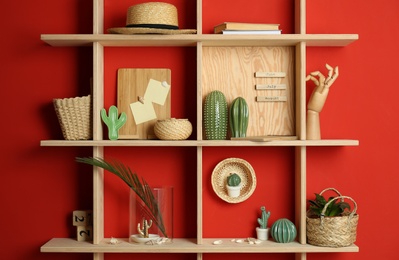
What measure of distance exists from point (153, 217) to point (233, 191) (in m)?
0.43

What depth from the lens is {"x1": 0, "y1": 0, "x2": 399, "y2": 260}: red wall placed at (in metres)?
3.05

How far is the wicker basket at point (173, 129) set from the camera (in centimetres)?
283

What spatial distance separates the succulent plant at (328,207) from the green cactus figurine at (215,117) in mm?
541

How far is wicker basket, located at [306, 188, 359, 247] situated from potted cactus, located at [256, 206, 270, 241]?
26cm

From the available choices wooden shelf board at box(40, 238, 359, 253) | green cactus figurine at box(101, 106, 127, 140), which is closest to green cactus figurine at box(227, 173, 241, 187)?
wooden shelf board at box(40, 238, 359, 253)

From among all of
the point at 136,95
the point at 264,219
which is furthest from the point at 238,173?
the point at 136,95

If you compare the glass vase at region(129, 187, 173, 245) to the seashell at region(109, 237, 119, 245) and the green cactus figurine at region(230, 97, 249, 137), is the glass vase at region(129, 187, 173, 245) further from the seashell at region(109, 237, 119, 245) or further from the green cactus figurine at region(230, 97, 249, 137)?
the green cactus figurine at region(230, 97, 249, 137)

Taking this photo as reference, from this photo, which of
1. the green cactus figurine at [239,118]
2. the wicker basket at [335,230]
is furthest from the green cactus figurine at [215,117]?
Answer: the wicker basket at [335,230]

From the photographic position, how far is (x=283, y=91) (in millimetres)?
3051

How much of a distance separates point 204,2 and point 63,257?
1.49m

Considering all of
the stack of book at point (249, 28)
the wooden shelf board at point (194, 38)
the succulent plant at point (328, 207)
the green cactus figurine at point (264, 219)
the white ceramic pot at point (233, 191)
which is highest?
the stack of book at point (249, 28)

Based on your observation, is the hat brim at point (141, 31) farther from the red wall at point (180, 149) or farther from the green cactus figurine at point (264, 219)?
the green cactus figurine at point (264, 219)
